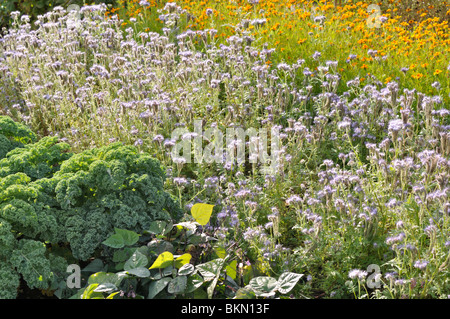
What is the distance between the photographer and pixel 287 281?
299 cm

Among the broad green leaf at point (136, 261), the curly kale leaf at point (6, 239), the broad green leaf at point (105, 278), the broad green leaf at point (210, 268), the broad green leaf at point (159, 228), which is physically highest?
the curly kale leaf at point (6, 239)

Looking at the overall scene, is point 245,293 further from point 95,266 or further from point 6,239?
point 6,239

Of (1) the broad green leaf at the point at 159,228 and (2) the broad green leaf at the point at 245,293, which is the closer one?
(2) the broad green leaf at the point at 245,293

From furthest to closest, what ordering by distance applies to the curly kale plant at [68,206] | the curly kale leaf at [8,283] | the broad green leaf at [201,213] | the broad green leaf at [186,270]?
the broad green leaf at [201,213]
the broad green leaf at [186,270]
the curly kale plant at [68,206]
the curly kale leaf at [8,283]

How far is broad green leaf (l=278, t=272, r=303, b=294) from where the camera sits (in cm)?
292

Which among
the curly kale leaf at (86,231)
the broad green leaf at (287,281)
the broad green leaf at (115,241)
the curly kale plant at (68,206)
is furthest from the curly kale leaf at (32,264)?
the broad green leaf at (287,281)

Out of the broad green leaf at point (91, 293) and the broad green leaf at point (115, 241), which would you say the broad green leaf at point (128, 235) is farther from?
the broad green leaf at point (91, 293)

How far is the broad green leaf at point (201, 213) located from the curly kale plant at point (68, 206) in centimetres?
20

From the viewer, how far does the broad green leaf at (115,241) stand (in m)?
3.06

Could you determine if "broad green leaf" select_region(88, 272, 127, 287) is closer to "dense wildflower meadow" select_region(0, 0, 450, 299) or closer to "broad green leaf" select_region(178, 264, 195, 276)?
"dense wildflower meadow" select_region(0, 0, 450, 299)

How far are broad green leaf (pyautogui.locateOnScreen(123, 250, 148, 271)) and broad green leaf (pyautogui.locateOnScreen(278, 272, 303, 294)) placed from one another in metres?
0.76

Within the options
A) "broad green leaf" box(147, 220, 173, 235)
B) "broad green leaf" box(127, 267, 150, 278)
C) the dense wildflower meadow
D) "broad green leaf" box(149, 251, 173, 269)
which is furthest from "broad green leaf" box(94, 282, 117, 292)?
"broad green leaf" box(147, 220, 173, 235)

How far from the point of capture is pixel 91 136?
503 centimetres

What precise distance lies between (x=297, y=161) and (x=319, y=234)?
1.07 meters
